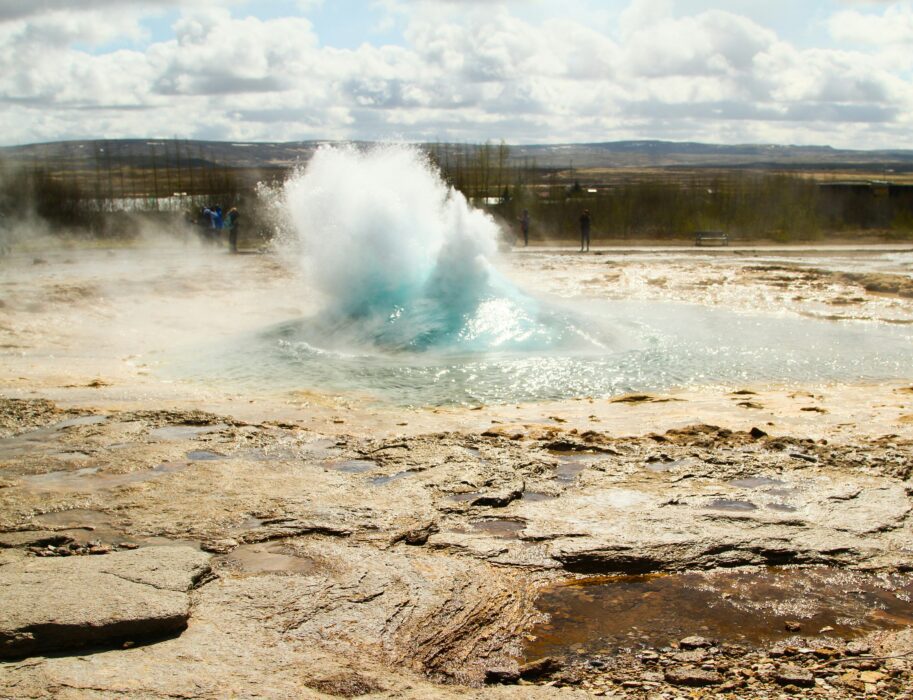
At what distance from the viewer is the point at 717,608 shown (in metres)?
3.81

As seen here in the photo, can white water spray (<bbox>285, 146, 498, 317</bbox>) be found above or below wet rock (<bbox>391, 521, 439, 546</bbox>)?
above

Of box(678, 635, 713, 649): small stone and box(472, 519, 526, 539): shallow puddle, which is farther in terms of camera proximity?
box(472, 519, 526, 539): shallow puddle

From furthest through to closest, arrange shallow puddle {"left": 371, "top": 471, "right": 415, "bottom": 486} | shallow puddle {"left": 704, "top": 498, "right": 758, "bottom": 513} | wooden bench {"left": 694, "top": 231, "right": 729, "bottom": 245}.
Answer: wooden bench {"left": 694, "top": 231, "right": 729, "bottom": 245}, shallow puddle {"left": 371, "top": 471, "right": 415, "bottom": 486}, shallow puddle {"left": 704, "top": 498, "right": 758, "bottom": 513}

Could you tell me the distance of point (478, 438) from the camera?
21.4ft

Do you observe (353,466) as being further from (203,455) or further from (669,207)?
(669,207)

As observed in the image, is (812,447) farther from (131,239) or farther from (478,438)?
(131,239)

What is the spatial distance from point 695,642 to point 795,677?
1.34 feet

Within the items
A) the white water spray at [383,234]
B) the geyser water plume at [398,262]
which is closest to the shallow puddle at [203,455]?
the geyser water plume at [398,262]

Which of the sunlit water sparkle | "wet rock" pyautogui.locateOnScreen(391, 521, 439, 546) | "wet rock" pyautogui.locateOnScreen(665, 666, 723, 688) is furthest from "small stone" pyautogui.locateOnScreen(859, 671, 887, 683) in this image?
the sunlit water sparkle

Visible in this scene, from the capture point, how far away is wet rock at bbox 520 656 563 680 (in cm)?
328

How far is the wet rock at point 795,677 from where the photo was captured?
125 inches

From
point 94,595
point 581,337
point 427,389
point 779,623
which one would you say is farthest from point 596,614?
point 581,337

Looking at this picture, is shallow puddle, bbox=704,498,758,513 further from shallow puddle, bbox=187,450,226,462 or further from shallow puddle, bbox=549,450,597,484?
shallow puddle, bbox=187,450,226,462

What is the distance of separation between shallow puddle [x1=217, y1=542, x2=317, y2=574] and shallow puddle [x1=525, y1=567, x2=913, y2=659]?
3.80 feet
